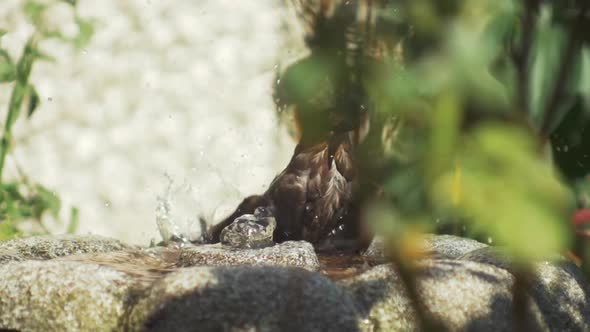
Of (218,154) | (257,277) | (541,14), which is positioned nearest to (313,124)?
(541,14)

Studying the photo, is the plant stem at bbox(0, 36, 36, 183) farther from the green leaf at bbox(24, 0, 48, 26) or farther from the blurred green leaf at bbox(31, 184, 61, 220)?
the blurred green leaf at bbox(31, 184, 61, 220)

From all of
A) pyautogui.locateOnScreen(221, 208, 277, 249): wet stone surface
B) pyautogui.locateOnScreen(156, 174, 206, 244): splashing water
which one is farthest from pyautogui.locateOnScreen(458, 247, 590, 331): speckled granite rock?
pyautogui.locateOnScreen(156, 174, 206, 244): splashing water

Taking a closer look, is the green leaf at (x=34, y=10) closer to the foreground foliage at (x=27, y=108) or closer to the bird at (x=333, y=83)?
the foreground foliage at (x=27, y=108)

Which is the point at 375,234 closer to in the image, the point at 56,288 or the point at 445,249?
the point at 56,288

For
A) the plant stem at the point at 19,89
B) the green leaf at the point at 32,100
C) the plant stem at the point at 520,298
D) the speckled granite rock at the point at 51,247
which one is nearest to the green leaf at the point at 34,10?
the plant stem at the point at 19,89

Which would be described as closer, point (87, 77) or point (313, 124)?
point (313, 124)

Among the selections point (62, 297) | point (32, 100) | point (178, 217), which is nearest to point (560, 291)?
point (62, 297)

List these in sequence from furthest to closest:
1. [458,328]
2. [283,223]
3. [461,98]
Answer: [283,223]
[458,328]
[461,98]
